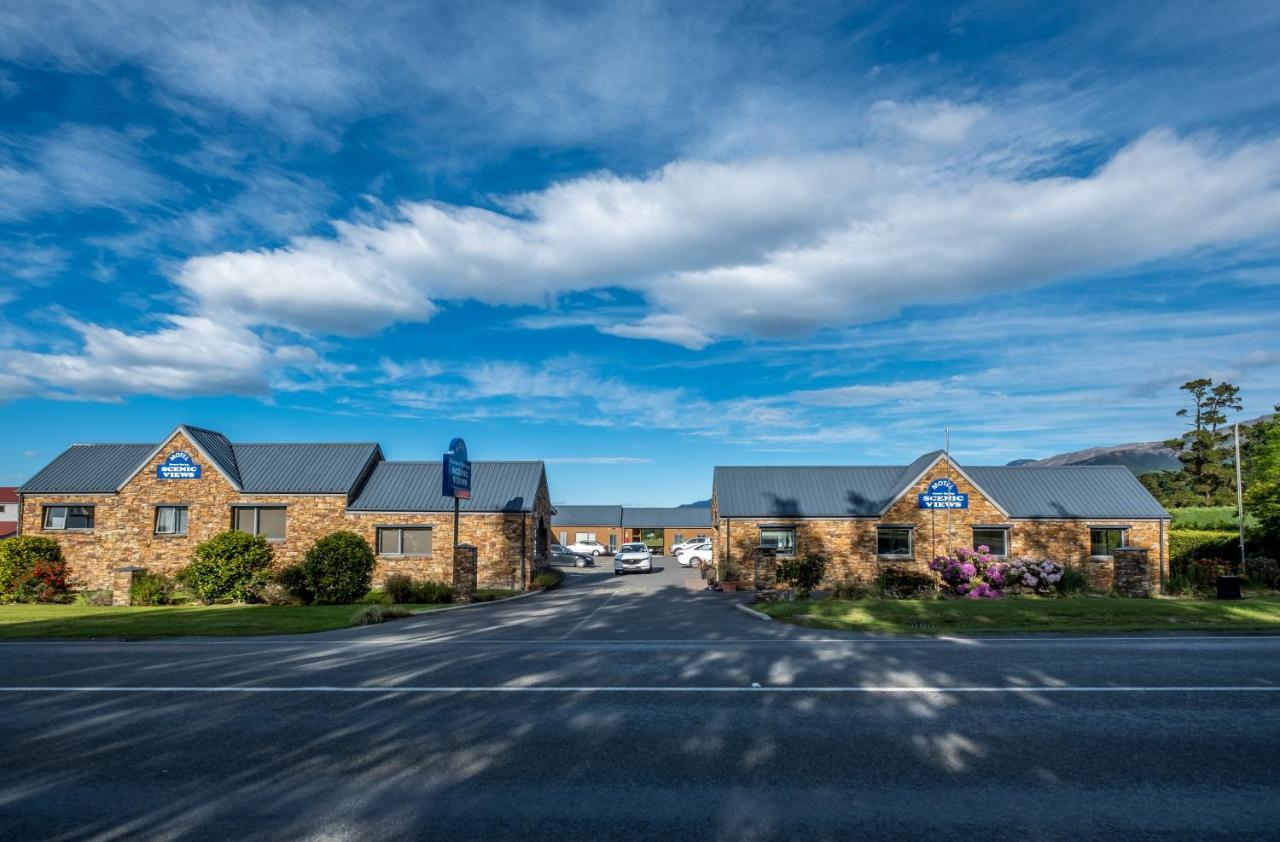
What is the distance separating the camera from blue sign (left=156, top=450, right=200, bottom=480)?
33250 mm

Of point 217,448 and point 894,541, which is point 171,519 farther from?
point 894,541

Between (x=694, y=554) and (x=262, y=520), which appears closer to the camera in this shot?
(x=262, y=520)

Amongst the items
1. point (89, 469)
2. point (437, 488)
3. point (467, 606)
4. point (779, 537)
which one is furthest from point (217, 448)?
point (779, 537)

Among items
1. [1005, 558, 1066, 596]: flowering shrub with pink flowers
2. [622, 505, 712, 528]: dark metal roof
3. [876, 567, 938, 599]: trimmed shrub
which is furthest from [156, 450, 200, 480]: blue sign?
[622, 505, 712, 528]: dark metal roof

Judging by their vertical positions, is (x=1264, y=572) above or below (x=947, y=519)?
below

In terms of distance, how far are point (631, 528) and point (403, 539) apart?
43326mm

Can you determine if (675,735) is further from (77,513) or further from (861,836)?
(77,513)

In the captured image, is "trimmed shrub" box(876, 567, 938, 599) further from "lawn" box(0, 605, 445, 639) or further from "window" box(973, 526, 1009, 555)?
"lawn" box(0, 605, 445, 639)

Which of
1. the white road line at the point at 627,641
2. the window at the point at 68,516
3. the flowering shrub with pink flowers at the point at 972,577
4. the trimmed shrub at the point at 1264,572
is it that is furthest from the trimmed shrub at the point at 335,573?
the trimmed shrub at the point at 1264,572

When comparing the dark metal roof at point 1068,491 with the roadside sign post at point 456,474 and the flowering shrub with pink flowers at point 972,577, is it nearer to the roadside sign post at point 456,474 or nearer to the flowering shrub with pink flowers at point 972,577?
the flowering shrub with pink flowers at point 972,577

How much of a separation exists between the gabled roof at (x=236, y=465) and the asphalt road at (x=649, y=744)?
22.0m

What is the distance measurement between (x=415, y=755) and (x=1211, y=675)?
1035 centimetres

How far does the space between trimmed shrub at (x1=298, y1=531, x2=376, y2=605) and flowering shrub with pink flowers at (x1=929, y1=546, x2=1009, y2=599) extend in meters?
20.4

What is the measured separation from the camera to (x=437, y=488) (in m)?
34.9
